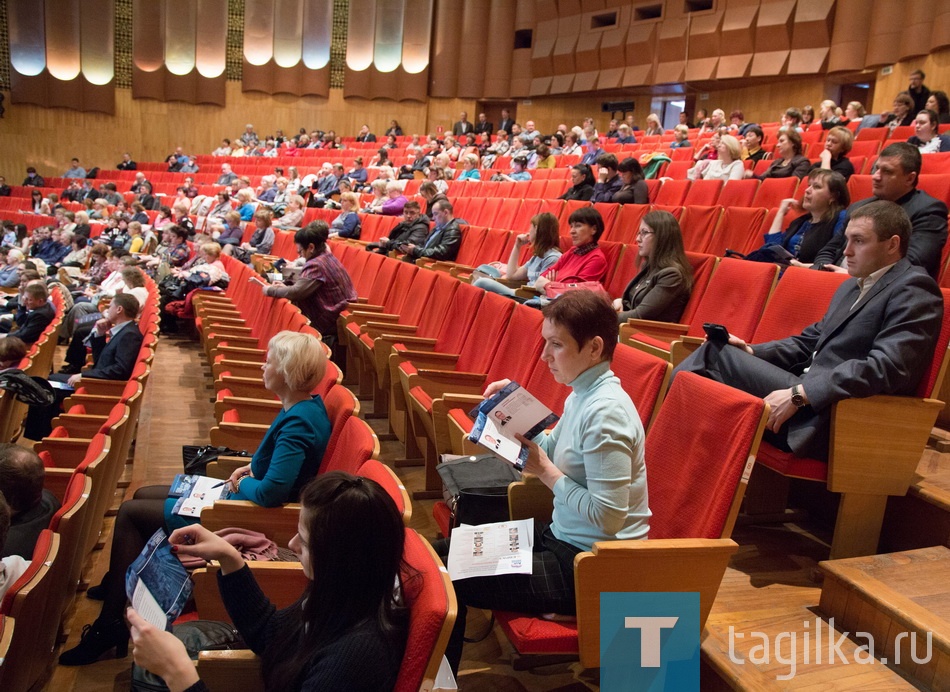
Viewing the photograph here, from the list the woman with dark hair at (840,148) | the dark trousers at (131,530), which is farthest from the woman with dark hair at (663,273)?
the dark trousers at (131,530)

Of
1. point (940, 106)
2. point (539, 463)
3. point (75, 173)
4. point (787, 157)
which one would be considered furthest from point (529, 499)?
point (75, 173)

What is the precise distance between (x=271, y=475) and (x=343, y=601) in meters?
0.62

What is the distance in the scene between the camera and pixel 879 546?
5.33 ft

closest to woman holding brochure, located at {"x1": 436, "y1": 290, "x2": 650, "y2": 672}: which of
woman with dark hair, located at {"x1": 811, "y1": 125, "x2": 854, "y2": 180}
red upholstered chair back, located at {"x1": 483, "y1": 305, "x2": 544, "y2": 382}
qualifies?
red upholstered chair back, located at {"x1": 483, "y1": 305, "x2": 544, "y2": 382}

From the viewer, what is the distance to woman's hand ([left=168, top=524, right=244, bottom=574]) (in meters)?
1.03

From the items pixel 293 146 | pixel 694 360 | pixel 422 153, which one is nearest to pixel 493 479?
pixel 694 360

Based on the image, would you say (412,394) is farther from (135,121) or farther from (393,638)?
(135,121)

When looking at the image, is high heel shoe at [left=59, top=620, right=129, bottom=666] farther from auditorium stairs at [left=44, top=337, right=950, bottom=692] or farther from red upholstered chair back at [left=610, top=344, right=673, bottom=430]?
red upholstered chair back at [left=610, top=344, right=673, bottom=430]

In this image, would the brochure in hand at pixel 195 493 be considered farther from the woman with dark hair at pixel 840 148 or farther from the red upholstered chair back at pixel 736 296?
the woman with dark hair at pixel 840 148

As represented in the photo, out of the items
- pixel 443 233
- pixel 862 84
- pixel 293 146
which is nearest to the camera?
pixel 443 233

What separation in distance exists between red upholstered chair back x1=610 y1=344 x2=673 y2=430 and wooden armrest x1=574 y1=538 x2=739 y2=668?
38 cm

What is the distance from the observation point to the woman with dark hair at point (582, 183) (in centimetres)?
445

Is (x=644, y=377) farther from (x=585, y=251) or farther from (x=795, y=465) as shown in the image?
(x=585, y=251)

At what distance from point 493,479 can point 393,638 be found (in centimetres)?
63
